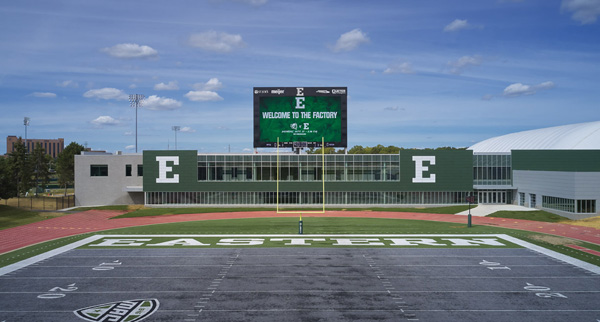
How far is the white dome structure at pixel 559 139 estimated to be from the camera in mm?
60197

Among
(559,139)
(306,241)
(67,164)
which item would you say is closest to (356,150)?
(559,139)

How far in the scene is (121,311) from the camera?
17.3 m

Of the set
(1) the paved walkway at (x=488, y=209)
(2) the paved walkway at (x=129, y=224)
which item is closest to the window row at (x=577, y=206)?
(2) the paved walkway at (x=129, y=224)

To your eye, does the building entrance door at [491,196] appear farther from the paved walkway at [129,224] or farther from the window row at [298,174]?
the paved walkway at [129,224]

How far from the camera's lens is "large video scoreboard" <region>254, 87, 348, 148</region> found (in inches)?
2218

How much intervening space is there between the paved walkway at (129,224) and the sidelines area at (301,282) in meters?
6.71

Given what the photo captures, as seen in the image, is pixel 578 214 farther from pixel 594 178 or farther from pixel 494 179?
pixel 494 179

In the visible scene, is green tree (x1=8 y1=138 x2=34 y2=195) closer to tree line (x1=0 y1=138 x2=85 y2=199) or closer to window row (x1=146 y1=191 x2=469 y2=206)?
tree line (x1=0 y1=138 x2=85 y2=199)

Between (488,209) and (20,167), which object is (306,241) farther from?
(20,167)

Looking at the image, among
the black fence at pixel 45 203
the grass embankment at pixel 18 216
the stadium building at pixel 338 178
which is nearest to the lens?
the grass embankment at pixel 18 216

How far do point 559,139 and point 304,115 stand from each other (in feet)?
122

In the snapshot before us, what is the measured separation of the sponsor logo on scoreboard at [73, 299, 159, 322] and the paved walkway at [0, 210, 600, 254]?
53.7ft

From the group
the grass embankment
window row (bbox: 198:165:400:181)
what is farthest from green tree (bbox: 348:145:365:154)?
the grass embankment

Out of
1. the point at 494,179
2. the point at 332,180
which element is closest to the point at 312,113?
the point at 332,180
